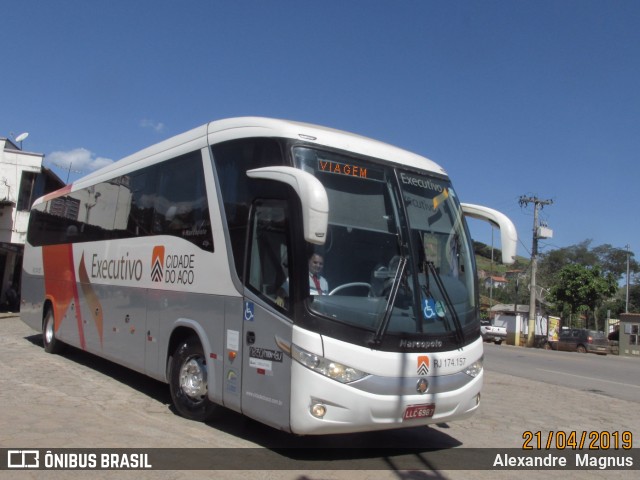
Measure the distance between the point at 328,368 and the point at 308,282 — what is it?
798 millimetres

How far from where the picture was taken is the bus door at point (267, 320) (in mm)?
5508

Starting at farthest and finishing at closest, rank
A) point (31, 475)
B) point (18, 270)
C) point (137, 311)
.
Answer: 1. point (18, 270)
2. point (137, 311)
3. point (31, 475)

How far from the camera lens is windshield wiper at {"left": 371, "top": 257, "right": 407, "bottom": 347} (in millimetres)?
5398

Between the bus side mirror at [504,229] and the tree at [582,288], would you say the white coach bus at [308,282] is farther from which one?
the tree at [582,288]

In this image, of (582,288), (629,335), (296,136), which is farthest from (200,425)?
(582,288)

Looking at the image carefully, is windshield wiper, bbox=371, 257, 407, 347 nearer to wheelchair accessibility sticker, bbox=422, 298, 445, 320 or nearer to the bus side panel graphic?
wheelchair accessibility sticker, bbox=422, 298, 445, 320

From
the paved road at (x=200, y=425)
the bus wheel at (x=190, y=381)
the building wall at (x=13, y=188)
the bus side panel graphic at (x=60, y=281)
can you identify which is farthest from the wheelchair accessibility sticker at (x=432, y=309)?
the building wall at (x=13, y=188)

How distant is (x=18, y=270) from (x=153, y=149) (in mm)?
29651

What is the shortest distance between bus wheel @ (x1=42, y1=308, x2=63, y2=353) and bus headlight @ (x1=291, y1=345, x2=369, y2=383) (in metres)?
8.85

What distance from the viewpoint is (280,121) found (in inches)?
242

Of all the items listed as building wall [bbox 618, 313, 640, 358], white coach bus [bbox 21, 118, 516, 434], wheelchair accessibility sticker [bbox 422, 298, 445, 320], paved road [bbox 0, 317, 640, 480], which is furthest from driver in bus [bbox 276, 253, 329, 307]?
building wall [bbox 618, 313, 640, 358]

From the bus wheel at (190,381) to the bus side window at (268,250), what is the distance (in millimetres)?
1558

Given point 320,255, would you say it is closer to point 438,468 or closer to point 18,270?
point 438,468

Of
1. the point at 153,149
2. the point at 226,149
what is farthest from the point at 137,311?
the point at 226,149
